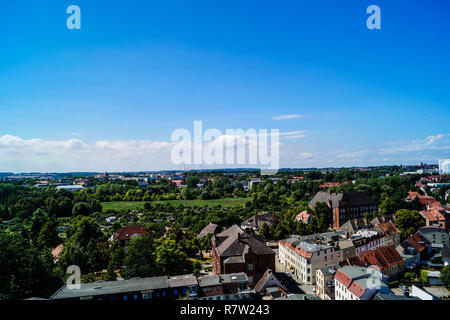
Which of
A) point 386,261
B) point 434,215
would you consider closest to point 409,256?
point 386,261

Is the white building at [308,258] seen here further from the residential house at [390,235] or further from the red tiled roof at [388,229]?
the red tiled roof at [388,229]

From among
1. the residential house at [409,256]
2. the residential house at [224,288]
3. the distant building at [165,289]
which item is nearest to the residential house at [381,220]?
the residential house at [409,256]

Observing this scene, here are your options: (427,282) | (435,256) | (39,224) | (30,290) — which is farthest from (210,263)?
(39,224)

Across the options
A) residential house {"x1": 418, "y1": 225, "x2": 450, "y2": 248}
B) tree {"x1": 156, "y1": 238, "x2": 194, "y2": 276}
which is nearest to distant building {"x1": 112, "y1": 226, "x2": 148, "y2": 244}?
tree {"x1": 156, "y1": 238, "x2": 194, "y2": 276}

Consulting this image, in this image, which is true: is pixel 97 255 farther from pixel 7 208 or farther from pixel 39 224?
pixel 7 208

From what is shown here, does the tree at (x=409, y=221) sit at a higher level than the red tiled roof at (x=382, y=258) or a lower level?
higher

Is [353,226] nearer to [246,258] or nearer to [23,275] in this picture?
[246,258]

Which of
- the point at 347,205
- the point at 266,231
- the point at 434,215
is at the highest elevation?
the point at 347,205
